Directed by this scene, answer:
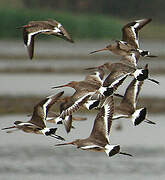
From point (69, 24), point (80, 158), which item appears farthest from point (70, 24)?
point (80, 158)

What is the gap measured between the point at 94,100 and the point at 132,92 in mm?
905

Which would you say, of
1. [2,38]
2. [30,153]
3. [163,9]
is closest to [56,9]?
[163,9]

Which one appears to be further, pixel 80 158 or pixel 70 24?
pixel 70 24

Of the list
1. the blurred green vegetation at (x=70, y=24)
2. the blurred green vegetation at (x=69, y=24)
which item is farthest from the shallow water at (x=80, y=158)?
the blurred green vegetation at (x=70, y=24)

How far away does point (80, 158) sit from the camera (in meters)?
13.3

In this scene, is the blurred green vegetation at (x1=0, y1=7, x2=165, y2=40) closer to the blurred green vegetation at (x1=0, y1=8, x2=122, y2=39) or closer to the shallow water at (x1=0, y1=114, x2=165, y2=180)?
the blurred green vegetation at (x1=0, y1=8, x2=122, y2=39)

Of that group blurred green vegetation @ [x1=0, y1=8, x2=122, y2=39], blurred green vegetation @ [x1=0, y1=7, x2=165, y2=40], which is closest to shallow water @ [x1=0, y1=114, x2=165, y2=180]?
blurred green vegetation @ [x1=0, y1=8, x2=122, y2=39]

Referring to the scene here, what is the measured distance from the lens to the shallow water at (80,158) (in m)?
12.2

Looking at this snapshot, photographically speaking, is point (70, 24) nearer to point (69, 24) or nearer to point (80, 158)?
point (69, 24)

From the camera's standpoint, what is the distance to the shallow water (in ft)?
39.9

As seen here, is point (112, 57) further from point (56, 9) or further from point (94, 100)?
point (94, 100)

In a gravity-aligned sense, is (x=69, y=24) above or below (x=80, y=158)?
below

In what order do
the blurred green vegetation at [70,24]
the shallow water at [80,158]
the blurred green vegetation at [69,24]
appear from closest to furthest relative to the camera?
the shallow water at [80,158]
the blurred green vegetation at [69,24]
the blurred green vegetation at [70,24]

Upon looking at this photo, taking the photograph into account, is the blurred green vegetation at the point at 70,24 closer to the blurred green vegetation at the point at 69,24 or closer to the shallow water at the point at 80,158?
the blurred green vegetation at the point at 69,24
